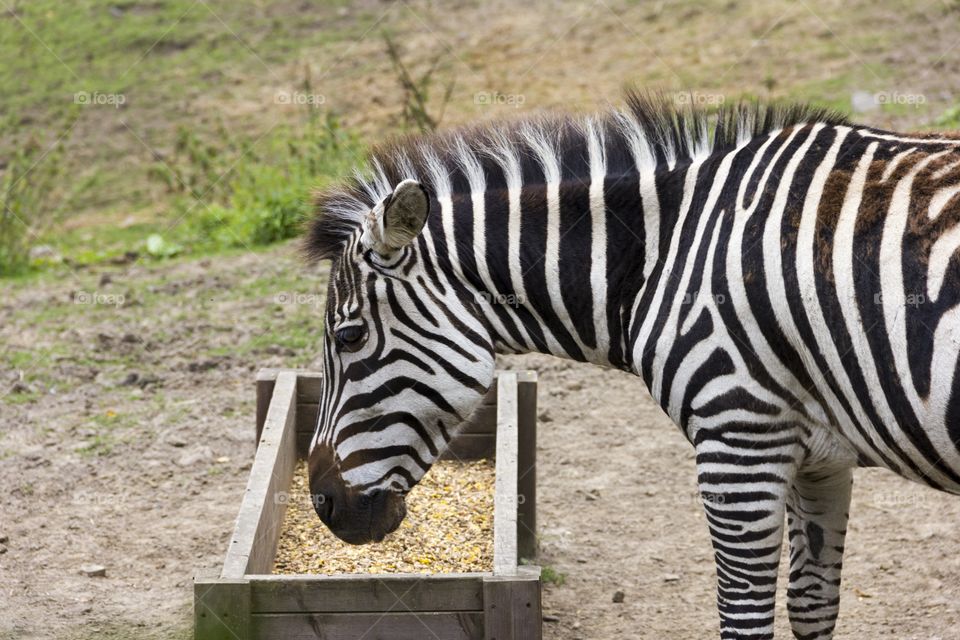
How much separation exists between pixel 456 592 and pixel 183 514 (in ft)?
10.2

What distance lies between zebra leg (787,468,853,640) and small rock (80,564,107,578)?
3.51m

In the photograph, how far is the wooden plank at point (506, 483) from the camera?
4070 millimetres

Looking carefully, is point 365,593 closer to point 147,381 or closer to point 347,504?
point 347,504

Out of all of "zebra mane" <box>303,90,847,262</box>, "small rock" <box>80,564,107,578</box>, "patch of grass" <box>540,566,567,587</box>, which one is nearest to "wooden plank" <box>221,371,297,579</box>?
"zebra mane" <box>303,90,847,262</box>

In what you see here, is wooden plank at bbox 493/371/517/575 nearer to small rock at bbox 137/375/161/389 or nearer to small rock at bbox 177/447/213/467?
small rock at bbox 177/447/213/467

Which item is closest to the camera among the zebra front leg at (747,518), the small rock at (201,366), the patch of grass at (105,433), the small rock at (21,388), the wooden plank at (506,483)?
the zebra front leg at (747,518)

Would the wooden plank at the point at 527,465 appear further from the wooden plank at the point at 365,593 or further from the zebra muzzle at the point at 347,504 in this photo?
the wooden plank at the point at 365,593

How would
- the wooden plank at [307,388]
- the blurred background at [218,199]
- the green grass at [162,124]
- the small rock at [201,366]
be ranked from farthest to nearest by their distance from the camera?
the green grass at [162,124] < the small rock at [201,366] < the blurred background at [218,199] < the wooden plank at [307,388]

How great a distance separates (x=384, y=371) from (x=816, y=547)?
1.84 meters

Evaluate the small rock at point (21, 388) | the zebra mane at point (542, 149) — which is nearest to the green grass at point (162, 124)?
the small rock at point (21, 388)

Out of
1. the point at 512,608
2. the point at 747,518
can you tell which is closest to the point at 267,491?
the point at 512,608

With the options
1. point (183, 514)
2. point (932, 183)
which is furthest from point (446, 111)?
point (932, 183)

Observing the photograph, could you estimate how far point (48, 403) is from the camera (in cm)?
779

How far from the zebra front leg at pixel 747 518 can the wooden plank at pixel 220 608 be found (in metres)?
1.64
